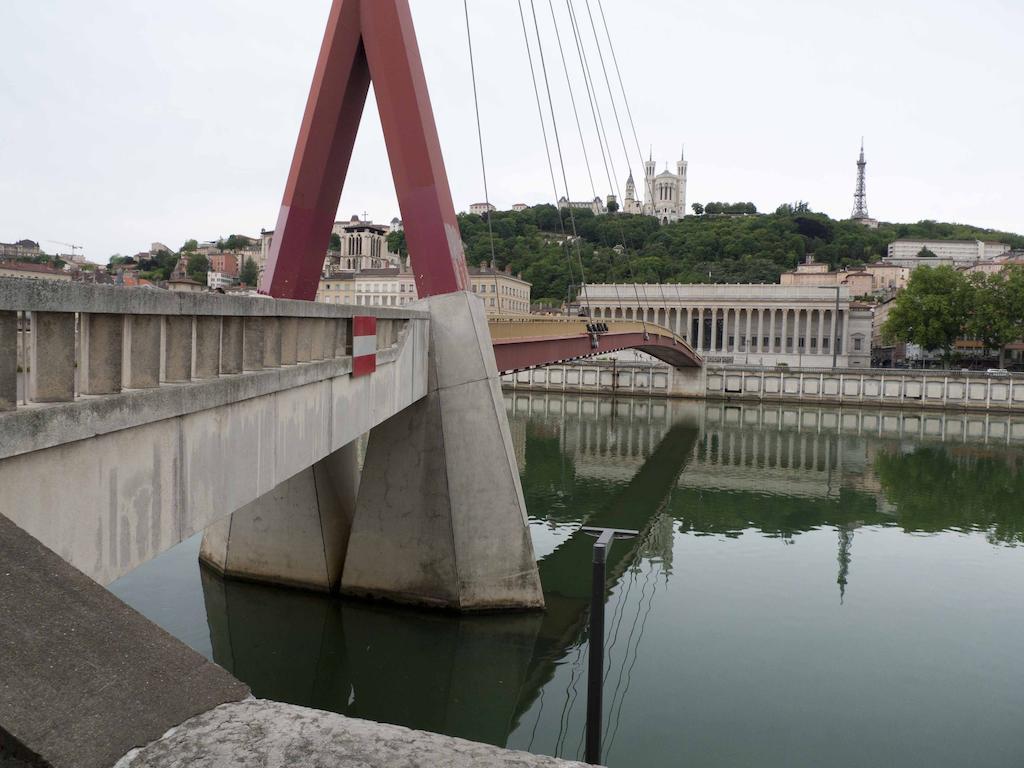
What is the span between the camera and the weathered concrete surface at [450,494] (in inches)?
530

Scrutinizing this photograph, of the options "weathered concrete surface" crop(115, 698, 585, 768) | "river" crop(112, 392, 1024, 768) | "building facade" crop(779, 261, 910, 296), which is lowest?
"river" crop(112, 392, 1024, 768)

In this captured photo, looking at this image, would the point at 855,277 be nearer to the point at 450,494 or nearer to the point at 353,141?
the point at 353,141

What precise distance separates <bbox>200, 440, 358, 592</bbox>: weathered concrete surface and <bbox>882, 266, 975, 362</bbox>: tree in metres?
68.1

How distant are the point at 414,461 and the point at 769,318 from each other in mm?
83578

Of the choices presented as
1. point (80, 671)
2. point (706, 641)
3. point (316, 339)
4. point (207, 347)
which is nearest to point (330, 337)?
point (316, 339)

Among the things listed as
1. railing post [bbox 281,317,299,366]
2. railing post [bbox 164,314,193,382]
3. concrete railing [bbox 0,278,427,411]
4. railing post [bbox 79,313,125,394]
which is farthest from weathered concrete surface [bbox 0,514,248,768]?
railing post [bbox 281,317,299,366]

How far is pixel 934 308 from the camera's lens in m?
70.8

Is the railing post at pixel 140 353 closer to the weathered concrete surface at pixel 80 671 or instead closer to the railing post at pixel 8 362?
the railing post at pixel 8 362

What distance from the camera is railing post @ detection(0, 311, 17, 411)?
4090 millimetres

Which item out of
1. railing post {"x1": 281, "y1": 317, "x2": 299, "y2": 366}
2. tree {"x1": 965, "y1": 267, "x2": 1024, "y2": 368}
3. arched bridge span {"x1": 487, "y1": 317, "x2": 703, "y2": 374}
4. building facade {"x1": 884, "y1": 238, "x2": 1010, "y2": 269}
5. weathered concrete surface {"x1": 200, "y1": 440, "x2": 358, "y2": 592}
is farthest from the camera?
building facade {"x1": 884, "y1": 238, "x2": 1010, "y2": 269}

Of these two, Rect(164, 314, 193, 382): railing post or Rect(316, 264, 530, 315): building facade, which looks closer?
Rect(164, 314, 193, 382): railing post

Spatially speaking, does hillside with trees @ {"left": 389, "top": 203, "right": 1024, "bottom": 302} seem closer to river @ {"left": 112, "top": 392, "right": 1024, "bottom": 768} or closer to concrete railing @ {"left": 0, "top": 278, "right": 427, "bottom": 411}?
river @ {"left": 112, "top": 392, "right": 1024, "bottom": 768}

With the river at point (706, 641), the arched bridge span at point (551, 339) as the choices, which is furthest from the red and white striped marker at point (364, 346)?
the arched bridge span at point (551, 339)

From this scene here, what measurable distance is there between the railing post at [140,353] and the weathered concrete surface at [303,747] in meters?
3.10
